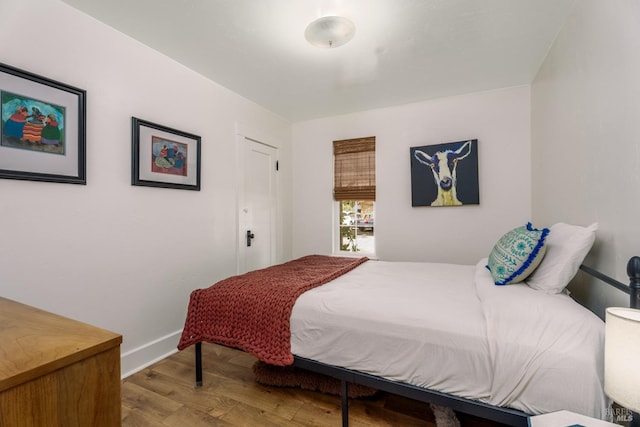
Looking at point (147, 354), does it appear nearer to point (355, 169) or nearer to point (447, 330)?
point (447, 330)

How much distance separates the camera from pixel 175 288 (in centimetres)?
254

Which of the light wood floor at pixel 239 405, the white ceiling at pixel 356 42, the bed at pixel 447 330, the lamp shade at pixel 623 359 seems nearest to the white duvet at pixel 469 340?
the bed at pixel 447 330

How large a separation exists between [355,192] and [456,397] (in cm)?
276

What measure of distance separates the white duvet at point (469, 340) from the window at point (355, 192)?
2.00 meters

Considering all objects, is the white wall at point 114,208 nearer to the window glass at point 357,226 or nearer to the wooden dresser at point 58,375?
the wooden dresser at point 58,375

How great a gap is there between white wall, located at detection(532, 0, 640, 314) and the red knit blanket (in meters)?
1.60

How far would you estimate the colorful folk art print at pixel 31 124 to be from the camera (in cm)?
158

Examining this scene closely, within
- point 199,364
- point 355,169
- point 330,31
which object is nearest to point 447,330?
point 199,364

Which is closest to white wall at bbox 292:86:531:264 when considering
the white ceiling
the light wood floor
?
the white ceiling

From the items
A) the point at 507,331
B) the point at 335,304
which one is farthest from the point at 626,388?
the point at 335,304

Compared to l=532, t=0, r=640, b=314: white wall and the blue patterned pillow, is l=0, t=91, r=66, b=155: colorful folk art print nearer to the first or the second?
the blue patterned pillow

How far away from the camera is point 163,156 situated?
2418mm

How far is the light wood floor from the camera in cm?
164

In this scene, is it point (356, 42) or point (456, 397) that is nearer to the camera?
point (456, 397)
